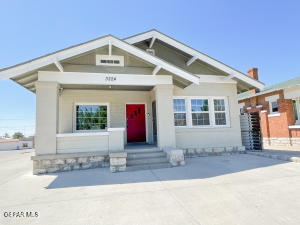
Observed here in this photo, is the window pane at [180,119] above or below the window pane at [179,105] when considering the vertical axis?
below

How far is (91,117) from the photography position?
27.3 feet

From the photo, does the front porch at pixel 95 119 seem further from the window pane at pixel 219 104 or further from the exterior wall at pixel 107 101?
the window pane at pixel 219 104

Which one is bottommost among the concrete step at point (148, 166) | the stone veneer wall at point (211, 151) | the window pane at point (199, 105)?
the concrete step at point (148, 166)

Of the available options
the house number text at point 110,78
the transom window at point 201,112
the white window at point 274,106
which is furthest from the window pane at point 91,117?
the white window at point 274,106

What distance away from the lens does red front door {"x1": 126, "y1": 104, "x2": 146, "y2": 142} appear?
884cm

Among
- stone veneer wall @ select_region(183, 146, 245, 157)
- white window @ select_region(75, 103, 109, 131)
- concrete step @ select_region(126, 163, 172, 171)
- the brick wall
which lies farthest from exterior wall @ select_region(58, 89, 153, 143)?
the brick wall

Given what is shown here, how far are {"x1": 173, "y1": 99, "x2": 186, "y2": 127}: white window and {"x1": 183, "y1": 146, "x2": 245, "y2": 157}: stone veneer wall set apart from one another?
1.32 metres

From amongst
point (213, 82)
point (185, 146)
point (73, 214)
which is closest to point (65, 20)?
point (213, 82)

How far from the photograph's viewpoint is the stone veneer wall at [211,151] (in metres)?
7.56

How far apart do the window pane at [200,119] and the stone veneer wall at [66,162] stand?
14.8 ft

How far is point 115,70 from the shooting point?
657 centimetres

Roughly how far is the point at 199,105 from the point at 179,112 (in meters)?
1.17

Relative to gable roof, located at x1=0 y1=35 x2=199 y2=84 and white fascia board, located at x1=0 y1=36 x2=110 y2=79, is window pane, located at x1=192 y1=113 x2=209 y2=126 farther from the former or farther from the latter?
white fascia board, located at x1=0 y1=36 x2=110 y2=79

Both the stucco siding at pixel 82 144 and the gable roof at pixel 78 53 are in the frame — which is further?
the stucco siding at pixel 82 144
